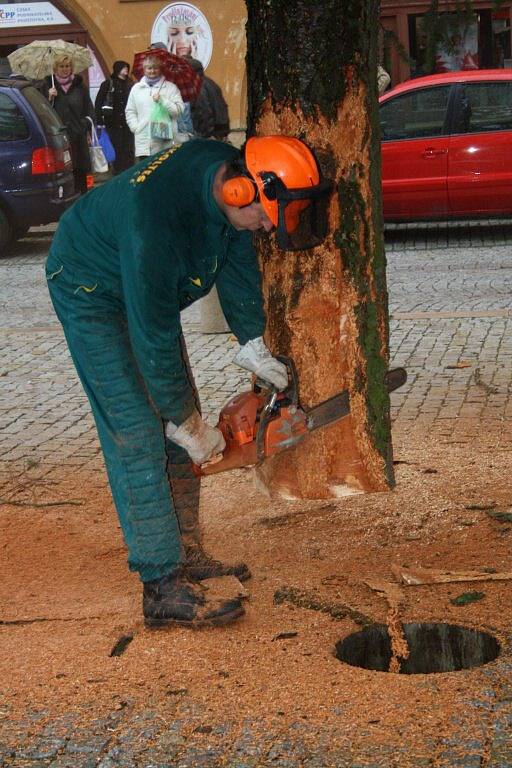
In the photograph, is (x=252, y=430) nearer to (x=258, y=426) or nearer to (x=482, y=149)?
(x=258, y=426)

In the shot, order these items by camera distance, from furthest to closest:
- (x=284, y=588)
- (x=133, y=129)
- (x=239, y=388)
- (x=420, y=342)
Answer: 1. (x=133, y=129)
2. (x=420, y=342)
3. (x=239, y=388)
4. (x=284, y=588)

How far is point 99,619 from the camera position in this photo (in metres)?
4.52

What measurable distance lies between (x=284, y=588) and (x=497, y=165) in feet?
31.9

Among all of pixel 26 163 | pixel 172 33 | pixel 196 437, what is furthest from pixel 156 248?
pixel 172 33

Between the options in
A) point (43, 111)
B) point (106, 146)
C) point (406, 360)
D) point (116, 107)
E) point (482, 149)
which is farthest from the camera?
point (116, 107)

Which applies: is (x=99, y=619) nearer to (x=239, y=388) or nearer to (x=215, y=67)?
(x=239, y=388)

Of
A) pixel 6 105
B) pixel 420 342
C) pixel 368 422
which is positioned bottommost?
pixel 420 342

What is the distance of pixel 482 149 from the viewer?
13523 mm

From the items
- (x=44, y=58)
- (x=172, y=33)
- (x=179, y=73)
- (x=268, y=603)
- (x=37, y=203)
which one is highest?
(x=172, y=33)

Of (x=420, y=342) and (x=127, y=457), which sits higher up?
(x=127, y=457)

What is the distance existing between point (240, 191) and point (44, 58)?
49.5ft

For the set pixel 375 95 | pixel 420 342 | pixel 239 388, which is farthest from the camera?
pixel 420 342

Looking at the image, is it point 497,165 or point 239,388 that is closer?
point 239,388

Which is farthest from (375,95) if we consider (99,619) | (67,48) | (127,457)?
(67,48)
